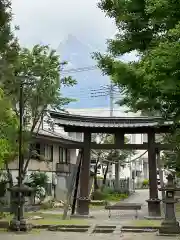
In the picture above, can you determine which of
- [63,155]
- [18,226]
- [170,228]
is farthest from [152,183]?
[63,155]

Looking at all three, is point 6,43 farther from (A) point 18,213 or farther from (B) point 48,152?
(B) point 48,152

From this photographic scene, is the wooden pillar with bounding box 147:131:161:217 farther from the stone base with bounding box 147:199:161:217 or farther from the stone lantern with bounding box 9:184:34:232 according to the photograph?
the stone lantern with bounding box 9:184:34:232

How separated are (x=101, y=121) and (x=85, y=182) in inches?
129

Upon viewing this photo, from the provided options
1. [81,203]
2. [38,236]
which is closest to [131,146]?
[81,203]

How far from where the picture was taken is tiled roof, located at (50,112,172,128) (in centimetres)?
2234

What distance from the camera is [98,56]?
10.8 m

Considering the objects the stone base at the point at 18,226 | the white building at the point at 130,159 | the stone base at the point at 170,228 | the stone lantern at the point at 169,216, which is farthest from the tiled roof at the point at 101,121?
the white building at the point at 130,159

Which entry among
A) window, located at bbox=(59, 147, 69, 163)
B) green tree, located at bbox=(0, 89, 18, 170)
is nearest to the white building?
window, located at bbox=(59, 147, 69, 163)

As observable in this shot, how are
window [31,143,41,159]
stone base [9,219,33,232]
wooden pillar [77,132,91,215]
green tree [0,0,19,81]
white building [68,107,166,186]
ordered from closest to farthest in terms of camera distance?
1. green tree [0,0,19,81]
2. stone base [9,219,33,232]
3. wooden pillar [77,132,91,215]
4. window [31,143,41,159]
5. white building [68,107,166,186]

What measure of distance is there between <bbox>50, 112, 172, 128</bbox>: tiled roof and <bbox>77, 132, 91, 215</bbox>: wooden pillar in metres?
0.80

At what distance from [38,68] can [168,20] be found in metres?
15.2

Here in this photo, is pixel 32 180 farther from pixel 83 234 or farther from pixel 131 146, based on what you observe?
pixel 83 234

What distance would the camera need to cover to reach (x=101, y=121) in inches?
894

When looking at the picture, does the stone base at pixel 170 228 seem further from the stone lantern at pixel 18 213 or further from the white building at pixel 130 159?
the white building at pixel 130 159
